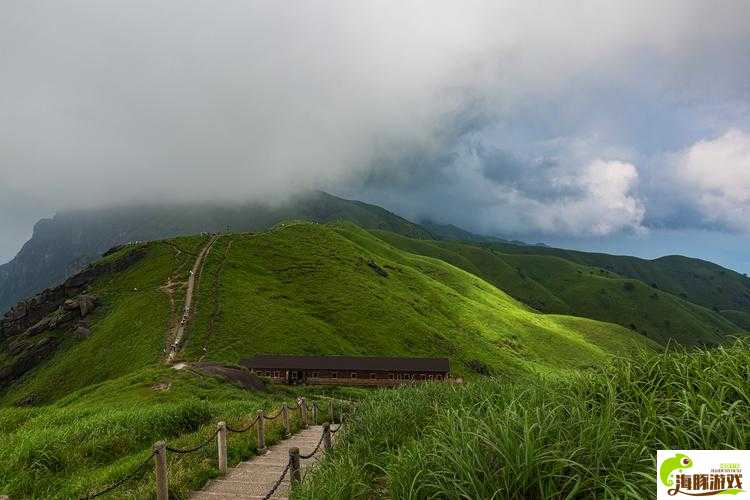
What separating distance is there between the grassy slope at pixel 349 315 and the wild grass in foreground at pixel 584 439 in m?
63.2

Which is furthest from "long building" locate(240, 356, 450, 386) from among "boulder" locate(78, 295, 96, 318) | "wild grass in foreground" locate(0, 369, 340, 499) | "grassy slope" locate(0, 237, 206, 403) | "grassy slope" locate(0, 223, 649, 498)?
"boulder" locate(78, 295, 96, 318)

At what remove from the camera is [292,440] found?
19.6 m

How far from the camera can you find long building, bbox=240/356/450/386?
67688mm

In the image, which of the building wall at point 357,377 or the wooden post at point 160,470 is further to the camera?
the building wall at point 357,377

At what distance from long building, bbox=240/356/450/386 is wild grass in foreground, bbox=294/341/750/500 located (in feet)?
202

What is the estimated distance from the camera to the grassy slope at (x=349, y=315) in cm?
8000

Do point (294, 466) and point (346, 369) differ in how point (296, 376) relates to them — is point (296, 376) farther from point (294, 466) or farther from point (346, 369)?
point (294, 466)

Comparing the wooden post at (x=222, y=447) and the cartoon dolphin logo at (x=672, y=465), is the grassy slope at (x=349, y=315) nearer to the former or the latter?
the wooden post at (x=222, y=447)

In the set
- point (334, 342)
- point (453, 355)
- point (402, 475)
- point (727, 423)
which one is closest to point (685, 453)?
point (727, 423)

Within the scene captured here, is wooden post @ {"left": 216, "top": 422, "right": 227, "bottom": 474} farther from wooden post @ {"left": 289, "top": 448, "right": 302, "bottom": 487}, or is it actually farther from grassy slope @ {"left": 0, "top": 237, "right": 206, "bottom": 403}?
grassy slope @ {"left": 0, "top": 237, "right": 206, "bottom": 403}

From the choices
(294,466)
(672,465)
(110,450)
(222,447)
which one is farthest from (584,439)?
(110,450)

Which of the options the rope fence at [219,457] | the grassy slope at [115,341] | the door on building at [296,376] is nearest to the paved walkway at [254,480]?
the rope fence at [219,457]

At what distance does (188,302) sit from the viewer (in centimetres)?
8388

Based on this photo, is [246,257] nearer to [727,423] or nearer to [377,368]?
[377,368]
